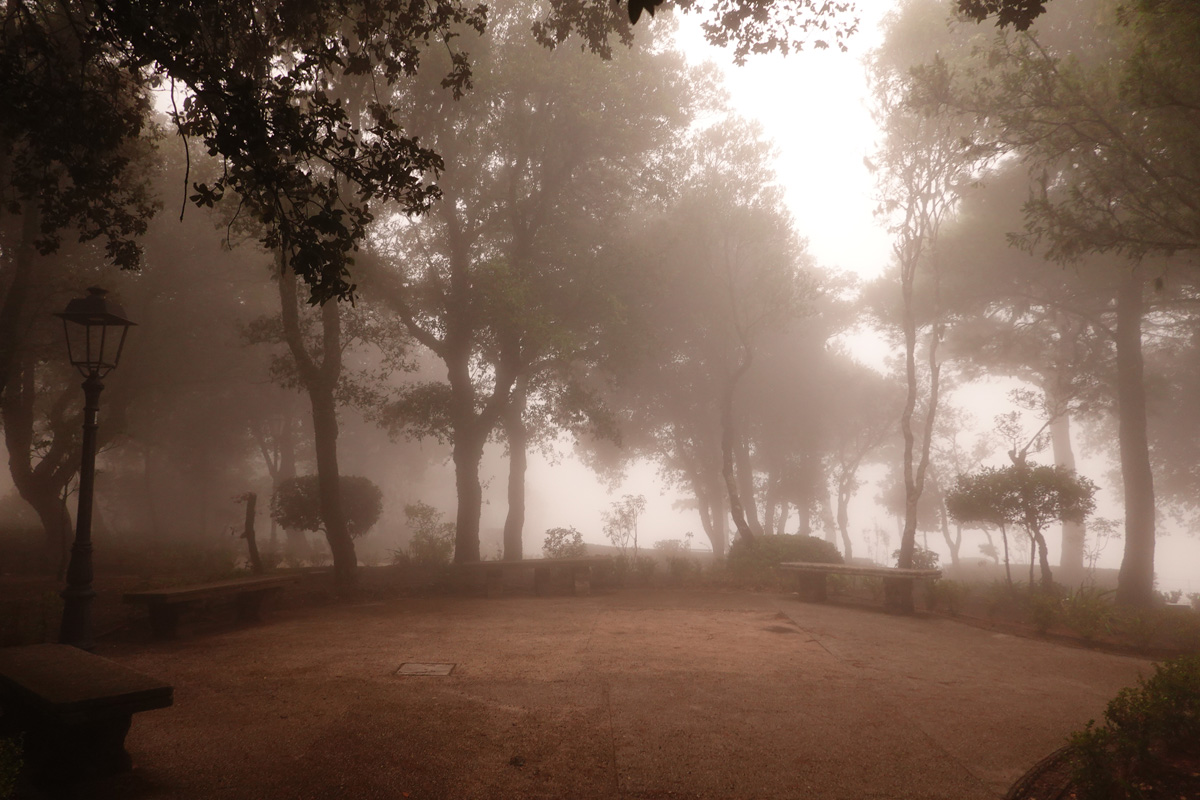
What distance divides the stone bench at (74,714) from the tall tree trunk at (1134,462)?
1965cm

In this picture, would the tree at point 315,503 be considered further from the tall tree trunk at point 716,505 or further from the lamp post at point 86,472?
the tall tree trunk at point 716,505

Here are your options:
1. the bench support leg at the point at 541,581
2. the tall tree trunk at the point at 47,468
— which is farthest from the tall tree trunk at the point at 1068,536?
the tall tree trunk at the point at 47,468

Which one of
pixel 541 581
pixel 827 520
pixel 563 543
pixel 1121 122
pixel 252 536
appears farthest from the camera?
pixel 827 520

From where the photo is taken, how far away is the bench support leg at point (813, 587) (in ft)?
43.7

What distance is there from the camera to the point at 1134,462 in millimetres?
15953

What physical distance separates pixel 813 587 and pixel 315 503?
14054 millimetres

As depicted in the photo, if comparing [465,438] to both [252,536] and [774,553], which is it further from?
[774,553]

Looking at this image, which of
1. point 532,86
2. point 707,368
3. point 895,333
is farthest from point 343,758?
point 895,333

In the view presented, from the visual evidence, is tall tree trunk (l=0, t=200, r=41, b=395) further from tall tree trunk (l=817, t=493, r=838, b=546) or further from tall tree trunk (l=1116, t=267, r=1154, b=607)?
tall tree trunk (l=817, t=493, r=838, b=546)

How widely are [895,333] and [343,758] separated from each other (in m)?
25.5

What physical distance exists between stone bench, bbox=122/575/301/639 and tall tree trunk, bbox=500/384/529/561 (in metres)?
9.94

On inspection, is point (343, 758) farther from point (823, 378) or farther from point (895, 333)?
point (823, 378)

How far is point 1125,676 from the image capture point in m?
7.66

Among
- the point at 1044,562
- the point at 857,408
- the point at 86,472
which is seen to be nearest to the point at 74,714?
the point at 86,472
